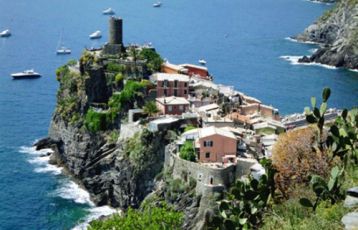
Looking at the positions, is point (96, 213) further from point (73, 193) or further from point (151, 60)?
point (151, 60)

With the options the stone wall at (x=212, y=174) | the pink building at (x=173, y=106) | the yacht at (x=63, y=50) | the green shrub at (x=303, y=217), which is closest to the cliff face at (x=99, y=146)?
the pink building at (x=173, y=106)

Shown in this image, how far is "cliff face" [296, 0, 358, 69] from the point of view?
125062 millimetres

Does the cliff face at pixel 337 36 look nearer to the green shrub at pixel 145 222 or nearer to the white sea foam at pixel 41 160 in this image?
the white sea foam at pixel 41 160

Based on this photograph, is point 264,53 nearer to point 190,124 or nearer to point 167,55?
point 167,55

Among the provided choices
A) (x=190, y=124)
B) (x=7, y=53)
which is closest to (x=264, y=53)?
(x=7, y=53)

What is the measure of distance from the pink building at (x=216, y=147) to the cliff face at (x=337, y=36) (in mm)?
78644

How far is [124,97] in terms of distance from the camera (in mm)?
63219

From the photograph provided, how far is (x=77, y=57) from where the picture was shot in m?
124

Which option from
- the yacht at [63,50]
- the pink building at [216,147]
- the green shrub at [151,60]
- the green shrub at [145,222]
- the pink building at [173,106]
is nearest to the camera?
the green shrub at [145,222]

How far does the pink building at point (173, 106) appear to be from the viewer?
60.9 metres

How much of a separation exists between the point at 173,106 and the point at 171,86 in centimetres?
443

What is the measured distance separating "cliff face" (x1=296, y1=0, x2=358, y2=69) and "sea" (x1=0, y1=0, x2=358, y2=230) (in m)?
3.99

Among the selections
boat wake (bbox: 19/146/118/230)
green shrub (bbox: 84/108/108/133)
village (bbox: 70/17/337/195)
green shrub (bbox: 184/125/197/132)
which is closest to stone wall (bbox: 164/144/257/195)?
village (bbox: 70/17/337/195)

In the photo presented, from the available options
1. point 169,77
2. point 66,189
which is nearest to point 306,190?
point 66,189
